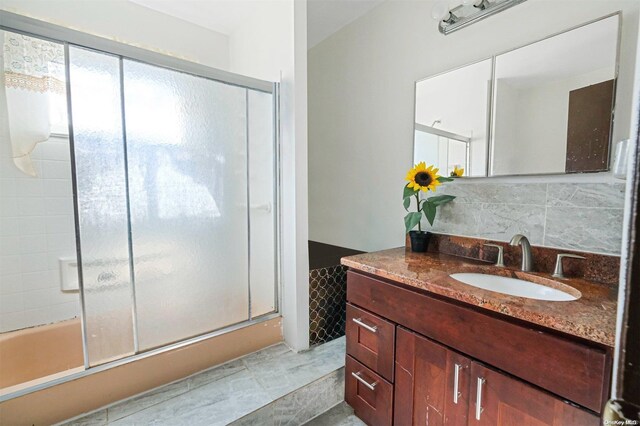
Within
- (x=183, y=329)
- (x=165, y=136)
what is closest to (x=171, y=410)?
(x=183, y=329)

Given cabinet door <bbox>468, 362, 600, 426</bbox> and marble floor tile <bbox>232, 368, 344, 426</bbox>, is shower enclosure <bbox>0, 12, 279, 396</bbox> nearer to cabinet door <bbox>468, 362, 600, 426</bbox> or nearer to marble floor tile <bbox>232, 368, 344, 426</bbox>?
marble floor tile <bbox>232, 368, 344, 426</bbox>

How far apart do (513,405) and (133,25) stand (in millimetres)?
2962

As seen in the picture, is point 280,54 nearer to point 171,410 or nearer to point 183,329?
point 183,329

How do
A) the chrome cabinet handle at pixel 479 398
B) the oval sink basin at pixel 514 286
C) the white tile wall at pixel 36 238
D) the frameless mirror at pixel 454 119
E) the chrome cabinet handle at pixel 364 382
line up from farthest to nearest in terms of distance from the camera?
the white tile wall at pixel 36 238
the frameless mirror at pixel 454 119
the chrome cabinet handle at pixel 364 382
the oval sink basin at pixel 514 286
the chrome cabinet handle at pixel 479 398

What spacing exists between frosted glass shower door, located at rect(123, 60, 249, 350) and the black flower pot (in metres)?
0.99

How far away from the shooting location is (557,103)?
123 cm

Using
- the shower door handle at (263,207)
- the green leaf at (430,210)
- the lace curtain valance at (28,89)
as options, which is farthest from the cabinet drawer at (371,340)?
the lace curtain valance at (28,89)

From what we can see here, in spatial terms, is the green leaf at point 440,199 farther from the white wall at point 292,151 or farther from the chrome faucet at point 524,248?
the white wall at point 292,151

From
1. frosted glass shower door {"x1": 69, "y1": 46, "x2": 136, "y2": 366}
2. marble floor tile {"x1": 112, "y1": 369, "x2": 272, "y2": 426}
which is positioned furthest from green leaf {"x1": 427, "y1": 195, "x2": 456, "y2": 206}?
frosted glass shower door {"x1": 69, "y1": 46, "x2": 136, "y2": 366}

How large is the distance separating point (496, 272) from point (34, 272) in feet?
8.76

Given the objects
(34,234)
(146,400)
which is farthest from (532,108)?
(34,234)

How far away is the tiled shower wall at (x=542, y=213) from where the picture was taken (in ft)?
3.70

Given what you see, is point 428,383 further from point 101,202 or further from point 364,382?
point 101,202

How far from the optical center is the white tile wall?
178 centimetres
